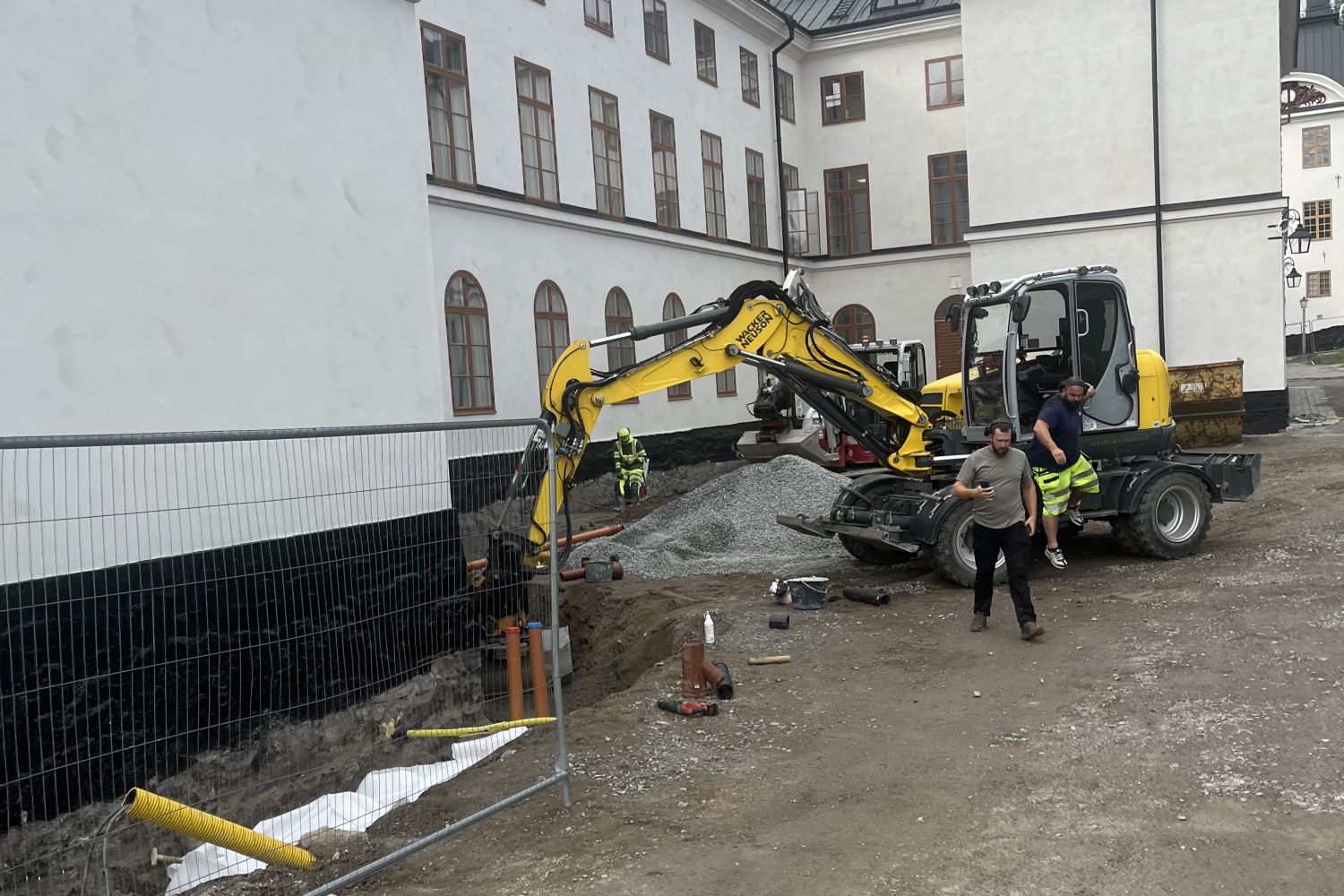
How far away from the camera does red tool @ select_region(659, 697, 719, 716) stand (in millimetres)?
7422

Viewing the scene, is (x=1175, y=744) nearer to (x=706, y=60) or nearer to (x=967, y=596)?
(x=967, y=596)

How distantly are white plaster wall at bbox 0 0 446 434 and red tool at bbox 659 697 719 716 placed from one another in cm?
381

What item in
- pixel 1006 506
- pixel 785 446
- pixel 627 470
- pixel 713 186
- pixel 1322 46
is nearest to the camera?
pixel 1006 506

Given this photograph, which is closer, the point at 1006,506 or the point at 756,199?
the point at 1006,506

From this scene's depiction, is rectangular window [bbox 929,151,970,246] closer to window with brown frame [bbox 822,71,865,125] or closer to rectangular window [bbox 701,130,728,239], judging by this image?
window with brown frame [bbox 822,71,865,125]

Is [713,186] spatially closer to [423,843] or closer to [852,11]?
[852,11]

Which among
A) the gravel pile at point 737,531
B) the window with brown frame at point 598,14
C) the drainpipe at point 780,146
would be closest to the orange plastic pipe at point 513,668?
the gravel pile at point 737,531

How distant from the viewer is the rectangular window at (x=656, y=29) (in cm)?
2273

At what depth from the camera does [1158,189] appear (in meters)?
22.5

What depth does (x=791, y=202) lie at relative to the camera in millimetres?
28594

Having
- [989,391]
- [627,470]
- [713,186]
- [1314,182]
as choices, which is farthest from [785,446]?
[1314,182]

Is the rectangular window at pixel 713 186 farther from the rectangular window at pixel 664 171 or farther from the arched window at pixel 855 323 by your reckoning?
the arched window at pixel 855 323

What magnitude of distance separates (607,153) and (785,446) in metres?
6.81

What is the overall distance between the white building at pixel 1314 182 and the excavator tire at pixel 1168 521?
46.0 metres
